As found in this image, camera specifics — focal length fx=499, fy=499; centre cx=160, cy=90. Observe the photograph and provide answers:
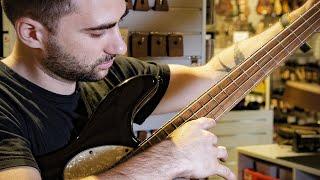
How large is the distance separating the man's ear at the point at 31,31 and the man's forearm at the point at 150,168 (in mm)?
421

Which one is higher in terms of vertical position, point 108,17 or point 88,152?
point 108,17

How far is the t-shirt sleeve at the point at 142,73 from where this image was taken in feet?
5.48

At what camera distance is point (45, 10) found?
1.33 m

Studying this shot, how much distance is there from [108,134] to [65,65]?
9.1 inches

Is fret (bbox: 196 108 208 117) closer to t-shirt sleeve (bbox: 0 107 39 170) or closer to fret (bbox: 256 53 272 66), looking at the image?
fret (bbox: 256 53 272 66)

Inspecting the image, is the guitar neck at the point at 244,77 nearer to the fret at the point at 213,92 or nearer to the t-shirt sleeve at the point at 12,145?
the fret at the point at 213,92

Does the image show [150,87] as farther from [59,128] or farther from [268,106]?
[268,106]

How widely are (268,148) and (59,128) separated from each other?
217 centimetres

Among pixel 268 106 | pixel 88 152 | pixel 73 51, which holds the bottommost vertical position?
pixel 268 106

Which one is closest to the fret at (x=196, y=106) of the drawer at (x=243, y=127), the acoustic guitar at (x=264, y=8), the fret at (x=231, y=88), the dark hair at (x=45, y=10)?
the fret at (x=231, y=88)

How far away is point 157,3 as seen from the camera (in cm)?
A: 324

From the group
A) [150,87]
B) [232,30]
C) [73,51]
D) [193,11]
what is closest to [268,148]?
[193,11]

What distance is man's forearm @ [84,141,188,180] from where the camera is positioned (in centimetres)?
120

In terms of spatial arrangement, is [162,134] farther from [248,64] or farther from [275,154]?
[275,154]
